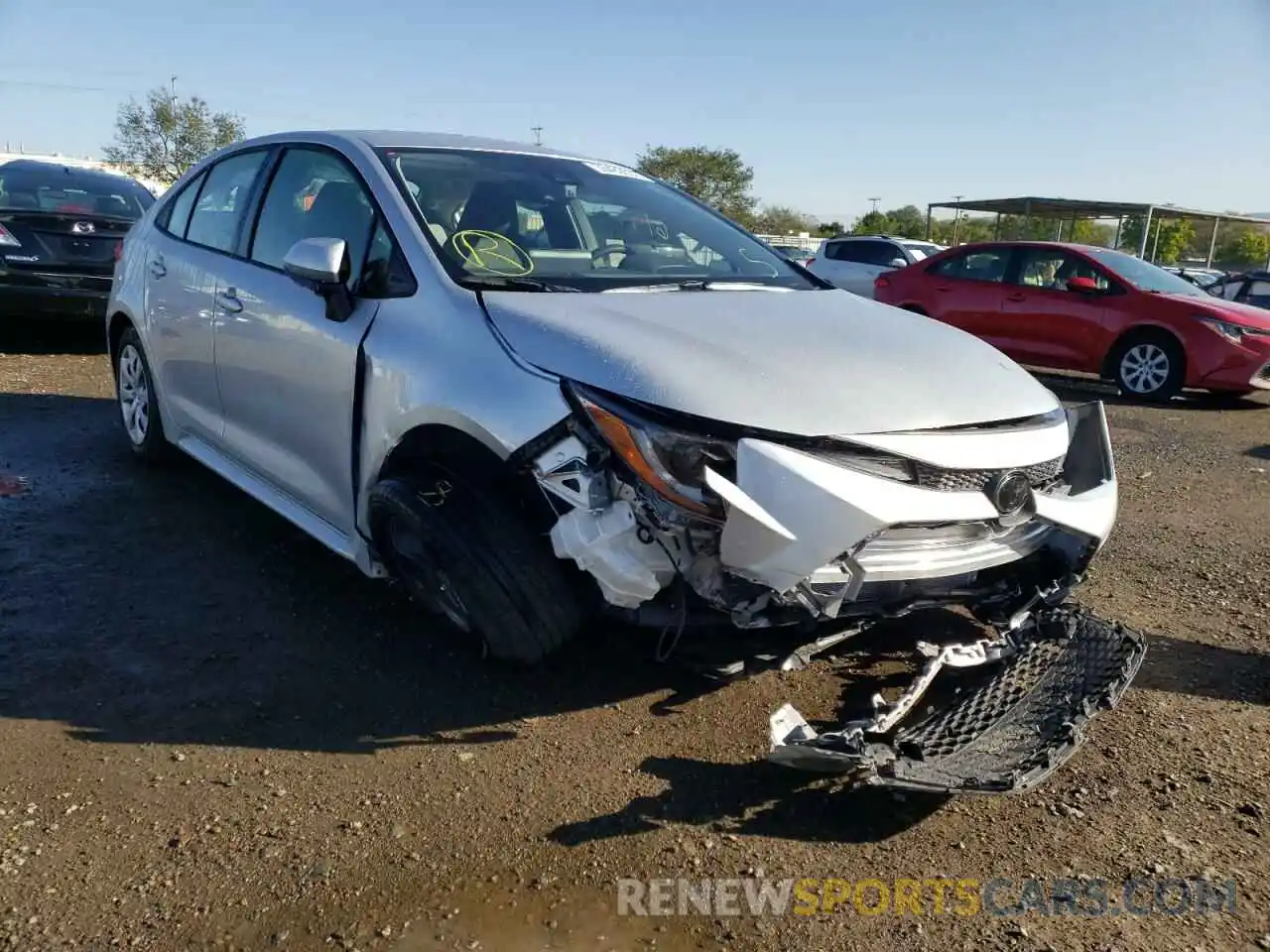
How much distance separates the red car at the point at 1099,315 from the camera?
30.5 ft

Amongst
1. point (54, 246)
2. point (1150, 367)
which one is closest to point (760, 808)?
point (54, 246)

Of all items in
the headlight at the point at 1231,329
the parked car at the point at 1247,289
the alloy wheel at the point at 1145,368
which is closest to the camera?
the headlight at the point at 1231,329

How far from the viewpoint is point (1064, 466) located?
132 inches

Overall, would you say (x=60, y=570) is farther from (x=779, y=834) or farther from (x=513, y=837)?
(x=779, y=834)

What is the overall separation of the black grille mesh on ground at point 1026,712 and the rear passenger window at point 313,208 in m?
2.30

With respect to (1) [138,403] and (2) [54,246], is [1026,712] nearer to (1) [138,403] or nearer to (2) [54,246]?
(1) [138,403]

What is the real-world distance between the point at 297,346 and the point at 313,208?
2.00ft

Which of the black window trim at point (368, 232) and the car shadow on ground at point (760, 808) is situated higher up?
→ the black window trim at point (368, 232)

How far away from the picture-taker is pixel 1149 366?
31.7 feet

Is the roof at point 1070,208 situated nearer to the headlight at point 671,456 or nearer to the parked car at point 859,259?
the parked car at point 859,259

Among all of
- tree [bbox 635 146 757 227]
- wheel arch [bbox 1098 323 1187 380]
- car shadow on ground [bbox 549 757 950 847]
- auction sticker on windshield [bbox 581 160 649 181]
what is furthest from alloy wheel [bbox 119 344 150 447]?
tree [bbox 635 146 757 227]

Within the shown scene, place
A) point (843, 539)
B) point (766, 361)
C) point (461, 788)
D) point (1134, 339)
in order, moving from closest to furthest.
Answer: point (843, 539) < point (461, 788) < point (766, 361) < point (1134, 339)

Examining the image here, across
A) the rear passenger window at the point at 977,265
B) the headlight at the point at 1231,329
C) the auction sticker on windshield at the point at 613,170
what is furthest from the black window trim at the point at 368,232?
the rear passenger window at the point at 977,265

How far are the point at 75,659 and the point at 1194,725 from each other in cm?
359
